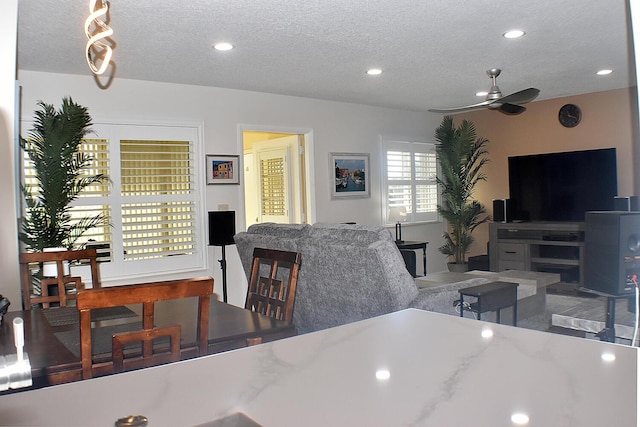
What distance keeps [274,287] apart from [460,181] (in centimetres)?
569

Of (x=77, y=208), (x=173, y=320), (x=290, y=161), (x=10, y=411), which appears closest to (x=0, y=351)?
(x=173, y=320)

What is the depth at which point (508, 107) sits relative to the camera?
5.28 m

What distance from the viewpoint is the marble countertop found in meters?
0.72

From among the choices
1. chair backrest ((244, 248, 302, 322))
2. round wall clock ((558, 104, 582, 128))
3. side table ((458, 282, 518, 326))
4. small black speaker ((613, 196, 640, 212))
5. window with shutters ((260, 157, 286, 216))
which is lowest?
side table ((458, 282, 518, 326))

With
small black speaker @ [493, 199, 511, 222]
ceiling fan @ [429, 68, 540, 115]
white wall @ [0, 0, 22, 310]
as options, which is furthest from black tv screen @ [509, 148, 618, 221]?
white wall @ [0, 0, 22, 310]

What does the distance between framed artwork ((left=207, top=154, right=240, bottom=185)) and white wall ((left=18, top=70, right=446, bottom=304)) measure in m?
0.07

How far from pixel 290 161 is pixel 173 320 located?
15.8 ft

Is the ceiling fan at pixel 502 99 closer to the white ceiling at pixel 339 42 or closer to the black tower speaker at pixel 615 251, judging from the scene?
the white ceiling at pixel 339 42

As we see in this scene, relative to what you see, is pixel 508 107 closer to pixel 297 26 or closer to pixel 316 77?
pixel 316 77

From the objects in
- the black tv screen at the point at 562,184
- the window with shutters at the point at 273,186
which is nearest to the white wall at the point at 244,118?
the window with shutters at the point at 273,186

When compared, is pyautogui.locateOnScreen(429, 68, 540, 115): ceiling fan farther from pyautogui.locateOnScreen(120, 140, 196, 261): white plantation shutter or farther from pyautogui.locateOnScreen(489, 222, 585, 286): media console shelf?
pyautogui.locateOnScreen(120, 140, 196, 261): white plantation shutter

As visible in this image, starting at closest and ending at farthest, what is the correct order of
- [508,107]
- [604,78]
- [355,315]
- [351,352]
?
[351,352], [355,315], [508,107], [604,78]

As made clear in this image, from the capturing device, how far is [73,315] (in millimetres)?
2340

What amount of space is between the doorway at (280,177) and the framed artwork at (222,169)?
0.46 meters
